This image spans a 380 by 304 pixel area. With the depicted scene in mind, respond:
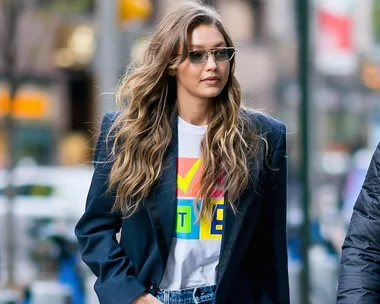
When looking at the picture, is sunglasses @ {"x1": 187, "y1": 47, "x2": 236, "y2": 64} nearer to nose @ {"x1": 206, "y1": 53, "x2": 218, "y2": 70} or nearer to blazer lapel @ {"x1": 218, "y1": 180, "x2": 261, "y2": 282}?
nose @ {"x1": 206, "y1": 53, "x2": 218, "y2": 70}

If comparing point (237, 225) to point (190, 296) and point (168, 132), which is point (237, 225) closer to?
point (190, 296)

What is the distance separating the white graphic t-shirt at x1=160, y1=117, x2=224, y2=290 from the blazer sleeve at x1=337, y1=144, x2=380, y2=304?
48 cm

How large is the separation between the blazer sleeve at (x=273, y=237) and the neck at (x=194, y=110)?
24 centimetres

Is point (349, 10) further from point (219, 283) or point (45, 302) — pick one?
point (219, 283)

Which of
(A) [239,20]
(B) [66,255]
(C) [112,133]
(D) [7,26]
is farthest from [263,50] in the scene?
(C) [112,133]

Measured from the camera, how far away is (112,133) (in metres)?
3.74

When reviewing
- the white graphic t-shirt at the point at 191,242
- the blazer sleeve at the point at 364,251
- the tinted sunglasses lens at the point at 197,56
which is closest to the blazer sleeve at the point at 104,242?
the white graphic t-shirt at the point at 191,242

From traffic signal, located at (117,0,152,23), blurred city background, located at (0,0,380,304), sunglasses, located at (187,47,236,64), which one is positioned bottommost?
blurred city background, located at (0,0,380,304)

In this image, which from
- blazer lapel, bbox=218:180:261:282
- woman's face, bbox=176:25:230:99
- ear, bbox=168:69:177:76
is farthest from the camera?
ear, bbox=168:69:177:76

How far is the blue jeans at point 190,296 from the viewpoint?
3539mm

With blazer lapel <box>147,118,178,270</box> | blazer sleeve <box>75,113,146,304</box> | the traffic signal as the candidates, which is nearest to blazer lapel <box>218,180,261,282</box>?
blazer lapel <box>147,118,178,270</box>

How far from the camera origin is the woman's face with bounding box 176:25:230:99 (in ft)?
11.9

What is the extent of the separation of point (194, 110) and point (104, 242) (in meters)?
0.51

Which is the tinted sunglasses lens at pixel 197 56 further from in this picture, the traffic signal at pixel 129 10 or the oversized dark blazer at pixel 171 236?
the traffic signal at pixel 129 10
